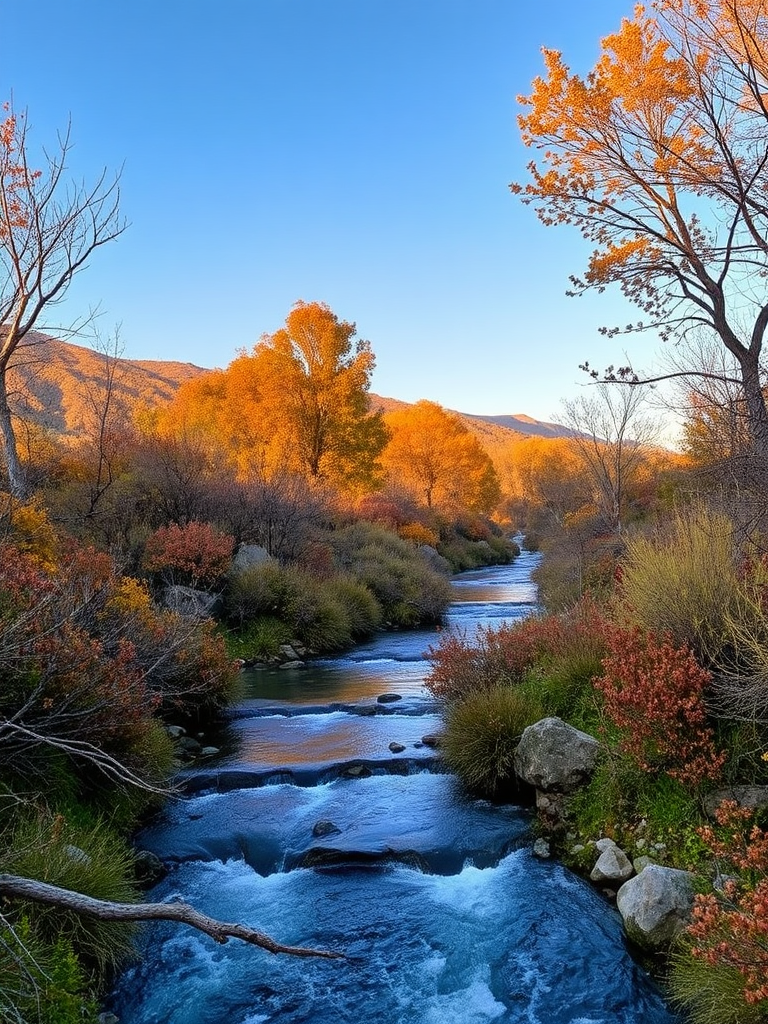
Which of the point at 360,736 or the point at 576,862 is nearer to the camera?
the point at 576,862

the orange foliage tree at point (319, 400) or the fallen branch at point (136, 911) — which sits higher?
the orange foliage tree at point (319, 400)

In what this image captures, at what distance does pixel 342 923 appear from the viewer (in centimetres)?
502

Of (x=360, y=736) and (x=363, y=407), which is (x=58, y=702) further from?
(x=363, y=407)

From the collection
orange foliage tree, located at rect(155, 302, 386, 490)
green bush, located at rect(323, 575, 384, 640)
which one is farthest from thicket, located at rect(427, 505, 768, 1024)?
orange foliage tree, located at rect(155, 302, 386, 490)

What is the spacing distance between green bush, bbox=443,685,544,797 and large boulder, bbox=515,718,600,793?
41 cm

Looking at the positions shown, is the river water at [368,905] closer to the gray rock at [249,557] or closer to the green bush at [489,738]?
the green bush at [489,738]

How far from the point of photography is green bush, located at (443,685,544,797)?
22.6 ft

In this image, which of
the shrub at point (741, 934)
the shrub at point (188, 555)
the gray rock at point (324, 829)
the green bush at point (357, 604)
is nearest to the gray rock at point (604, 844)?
the shrub at point (741, 934)

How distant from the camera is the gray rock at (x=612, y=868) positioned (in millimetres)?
5191

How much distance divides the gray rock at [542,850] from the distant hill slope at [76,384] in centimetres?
978

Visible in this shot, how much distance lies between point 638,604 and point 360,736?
13.8 feet

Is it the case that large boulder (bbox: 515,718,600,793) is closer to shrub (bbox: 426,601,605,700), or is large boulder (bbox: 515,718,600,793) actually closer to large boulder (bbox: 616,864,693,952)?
large boulder (bbox: 616,864,693,952)

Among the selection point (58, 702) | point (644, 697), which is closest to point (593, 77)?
point (644, 697)

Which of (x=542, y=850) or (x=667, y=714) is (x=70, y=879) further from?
(x=667, y=714)
